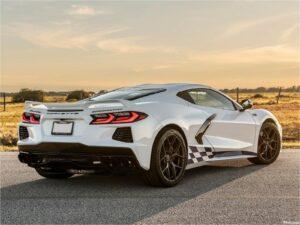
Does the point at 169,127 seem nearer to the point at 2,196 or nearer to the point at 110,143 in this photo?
the point at 110,143

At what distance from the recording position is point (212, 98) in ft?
27.6

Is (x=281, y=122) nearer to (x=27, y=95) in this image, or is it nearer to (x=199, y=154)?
(x=199, y=154)

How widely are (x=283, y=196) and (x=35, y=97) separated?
2334 inches

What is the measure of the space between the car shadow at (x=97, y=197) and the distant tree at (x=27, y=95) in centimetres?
5752

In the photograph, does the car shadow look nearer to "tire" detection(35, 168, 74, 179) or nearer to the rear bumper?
"tire" detection(35, 168, 74, 179)

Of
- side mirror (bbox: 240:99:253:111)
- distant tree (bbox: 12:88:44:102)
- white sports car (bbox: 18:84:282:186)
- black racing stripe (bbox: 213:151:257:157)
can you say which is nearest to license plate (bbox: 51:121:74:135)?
white sports car (bbox: 18:84:282:186)

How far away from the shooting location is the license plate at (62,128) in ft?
22.2

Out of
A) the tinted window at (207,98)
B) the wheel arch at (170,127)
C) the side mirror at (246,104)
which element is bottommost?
the wheel arch at (170,127)

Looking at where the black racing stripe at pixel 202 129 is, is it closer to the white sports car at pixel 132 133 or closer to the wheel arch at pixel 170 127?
the white sports car at pixel 132 133

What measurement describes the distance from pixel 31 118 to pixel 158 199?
6.98 ft

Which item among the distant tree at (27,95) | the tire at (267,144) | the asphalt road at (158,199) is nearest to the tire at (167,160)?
the asphalt road at (158,199)

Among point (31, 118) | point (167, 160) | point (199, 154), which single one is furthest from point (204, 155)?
point (31, 118)

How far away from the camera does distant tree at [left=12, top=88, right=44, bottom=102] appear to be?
6450 centimetres

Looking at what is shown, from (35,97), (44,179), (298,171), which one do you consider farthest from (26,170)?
(35,97)
